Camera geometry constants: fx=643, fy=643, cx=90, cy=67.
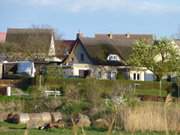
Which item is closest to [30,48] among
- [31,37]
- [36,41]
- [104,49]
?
[36,41]

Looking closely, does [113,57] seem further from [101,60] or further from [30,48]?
[30,48]

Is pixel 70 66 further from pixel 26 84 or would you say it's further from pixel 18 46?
pixel 26 84

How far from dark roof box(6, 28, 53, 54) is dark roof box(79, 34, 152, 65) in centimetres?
934

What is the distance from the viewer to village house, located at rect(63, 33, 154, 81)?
82.1 metres

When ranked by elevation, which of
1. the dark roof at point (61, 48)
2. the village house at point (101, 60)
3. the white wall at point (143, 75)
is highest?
the dark roof at point (61, 48)

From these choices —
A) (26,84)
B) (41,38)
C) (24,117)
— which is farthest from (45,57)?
(24,117)

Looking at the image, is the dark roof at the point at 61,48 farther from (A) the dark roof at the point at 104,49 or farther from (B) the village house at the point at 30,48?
(A) the dark roof at the point at 104,49

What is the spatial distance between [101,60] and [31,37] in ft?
51.2

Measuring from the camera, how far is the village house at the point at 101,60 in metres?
82.1

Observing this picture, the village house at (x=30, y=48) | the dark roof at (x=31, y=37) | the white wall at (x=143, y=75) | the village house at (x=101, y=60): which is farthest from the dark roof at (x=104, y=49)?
the dark roof at (x=31, y=37)

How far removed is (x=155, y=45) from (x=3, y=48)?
80.2 feet

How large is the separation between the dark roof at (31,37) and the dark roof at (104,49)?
9336mm

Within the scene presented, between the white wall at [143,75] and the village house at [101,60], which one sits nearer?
the white wall at [143,75]

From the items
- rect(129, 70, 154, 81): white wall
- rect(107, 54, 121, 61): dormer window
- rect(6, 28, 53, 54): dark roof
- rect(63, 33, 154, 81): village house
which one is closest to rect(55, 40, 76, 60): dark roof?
rect(6, 28, 53, 54): dark roof
